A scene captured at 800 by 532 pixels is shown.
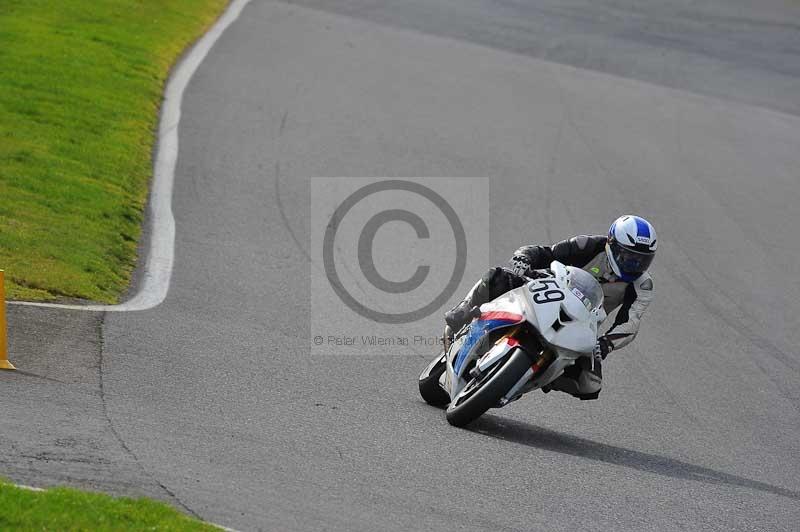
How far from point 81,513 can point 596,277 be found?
4.76 m

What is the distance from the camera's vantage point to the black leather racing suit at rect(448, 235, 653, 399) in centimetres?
847

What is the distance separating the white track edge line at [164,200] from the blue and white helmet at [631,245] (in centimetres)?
441

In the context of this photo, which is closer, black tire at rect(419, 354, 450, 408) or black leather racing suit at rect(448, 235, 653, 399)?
black leather racing suit at rect(448, 235, 653, 399)

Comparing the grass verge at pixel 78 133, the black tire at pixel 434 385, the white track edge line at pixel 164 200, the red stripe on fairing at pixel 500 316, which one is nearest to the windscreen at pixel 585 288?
the red stripe on fairing at pixel 500 316

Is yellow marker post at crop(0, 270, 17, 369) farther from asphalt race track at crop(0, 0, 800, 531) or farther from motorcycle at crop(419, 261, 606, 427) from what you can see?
motorcycle at crop(419, 261, 606, 427)

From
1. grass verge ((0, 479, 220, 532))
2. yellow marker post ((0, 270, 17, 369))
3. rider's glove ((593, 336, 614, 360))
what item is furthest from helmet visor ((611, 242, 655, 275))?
yellow marker post ((0, 270, 17, 369))

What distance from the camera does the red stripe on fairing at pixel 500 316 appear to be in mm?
8086

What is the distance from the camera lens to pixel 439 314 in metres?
12.6

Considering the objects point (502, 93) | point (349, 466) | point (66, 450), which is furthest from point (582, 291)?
point (502, 93)

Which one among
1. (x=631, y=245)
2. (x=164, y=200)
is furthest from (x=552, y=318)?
(x=164, y=200)

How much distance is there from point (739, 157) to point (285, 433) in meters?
14.7

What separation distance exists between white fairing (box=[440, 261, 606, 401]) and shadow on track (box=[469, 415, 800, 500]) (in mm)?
466

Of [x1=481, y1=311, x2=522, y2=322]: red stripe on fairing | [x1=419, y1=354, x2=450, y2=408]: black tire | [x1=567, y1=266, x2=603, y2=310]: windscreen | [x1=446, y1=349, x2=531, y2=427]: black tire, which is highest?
[x1=567, y1=266, x2=603, y2=310]: windscreen

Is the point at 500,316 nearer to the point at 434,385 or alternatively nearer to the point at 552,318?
the point at 552,318
